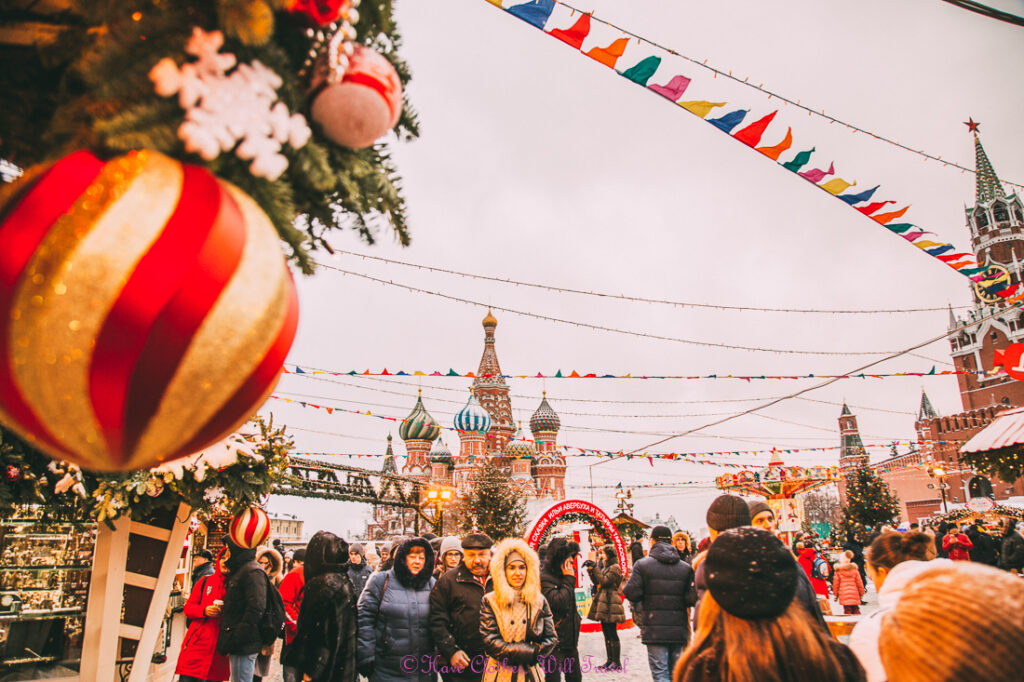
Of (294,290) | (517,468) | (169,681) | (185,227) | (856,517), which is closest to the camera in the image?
(185,227)

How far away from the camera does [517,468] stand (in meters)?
48.1

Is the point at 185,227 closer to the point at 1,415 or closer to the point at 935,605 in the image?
the point at 1,415

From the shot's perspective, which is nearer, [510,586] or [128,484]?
[510,586]

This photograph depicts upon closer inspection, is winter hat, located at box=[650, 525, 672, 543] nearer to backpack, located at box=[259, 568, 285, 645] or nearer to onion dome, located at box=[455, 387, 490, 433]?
backpack, located at box=[259, 568, 285, 645]

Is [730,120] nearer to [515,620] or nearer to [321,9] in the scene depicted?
[321,9]

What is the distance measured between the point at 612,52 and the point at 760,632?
3.65 metres

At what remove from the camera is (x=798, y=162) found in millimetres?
4660

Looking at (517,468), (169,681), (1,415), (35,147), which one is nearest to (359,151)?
(35,147)

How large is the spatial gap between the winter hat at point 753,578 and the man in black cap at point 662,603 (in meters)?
3.93

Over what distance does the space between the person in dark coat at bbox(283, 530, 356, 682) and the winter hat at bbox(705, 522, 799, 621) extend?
128 inches

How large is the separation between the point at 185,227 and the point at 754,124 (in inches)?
175

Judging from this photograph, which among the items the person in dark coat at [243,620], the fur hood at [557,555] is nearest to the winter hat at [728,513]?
the fur hood at [557,555]

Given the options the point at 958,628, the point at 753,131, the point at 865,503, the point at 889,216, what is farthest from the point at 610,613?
the point at 865,503

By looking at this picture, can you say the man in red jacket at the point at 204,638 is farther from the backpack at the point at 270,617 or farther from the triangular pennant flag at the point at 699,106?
the triangular pennant flag at the point at 699,106
